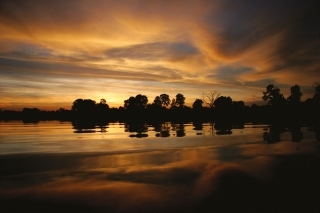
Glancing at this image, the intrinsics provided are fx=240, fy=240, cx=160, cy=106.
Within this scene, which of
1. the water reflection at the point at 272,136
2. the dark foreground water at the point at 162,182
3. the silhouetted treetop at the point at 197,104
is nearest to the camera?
the dark foreground water at the point at 162,182

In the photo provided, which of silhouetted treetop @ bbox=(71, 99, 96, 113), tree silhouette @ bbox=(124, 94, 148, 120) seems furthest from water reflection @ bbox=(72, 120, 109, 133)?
silhouetted treetop @ bbox=(71, 99, 96, 113)

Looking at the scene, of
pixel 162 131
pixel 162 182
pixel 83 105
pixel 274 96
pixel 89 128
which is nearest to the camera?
pixel 162 182

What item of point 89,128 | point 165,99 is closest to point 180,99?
point 165,99

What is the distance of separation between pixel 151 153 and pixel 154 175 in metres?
5.84

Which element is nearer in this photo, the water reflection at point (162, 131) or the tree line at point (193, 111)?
the water reflection at point (162, 131)

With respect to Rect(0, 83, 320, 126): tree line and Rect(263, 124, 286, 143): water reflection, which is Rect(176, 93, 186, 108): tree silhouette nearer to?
Rect(0, 83, 320, 126): tree line

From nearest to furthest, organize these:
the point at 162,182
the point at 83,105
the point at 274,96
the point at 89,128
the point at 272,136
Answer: the point at 162,182
the point at 272,136
the point at 89,128
the point at 274,96
the point at 83,105

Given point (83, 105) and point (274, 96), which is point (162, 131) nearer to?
point (274, 96)

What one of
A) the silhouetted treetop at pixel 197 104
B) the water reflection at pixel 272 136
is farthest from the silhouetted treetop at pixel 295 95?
the water reflection at pixel 272 136

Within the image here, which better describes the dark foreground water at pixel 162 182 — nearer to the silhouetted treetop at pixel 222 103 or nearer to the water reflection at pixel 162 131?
the water reflection at pixel 162 131

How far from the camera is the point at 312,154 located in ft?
53.6

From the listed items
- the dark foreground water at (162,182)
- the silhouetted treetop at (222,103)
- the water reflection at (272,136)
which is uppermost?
the silhouetted treetop at (222,103)

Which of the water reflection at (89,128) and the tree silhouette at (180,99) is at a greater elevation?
the tree silhouette at (180,99)

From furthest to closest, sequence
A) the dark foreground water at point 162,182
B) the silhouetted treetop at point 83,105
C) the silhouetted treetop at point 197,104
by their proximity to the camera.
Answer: the silhouetted treetop at point 83,105 → the silhouetted treetop at point 197,104 → the dark foreground water at point 162,182
